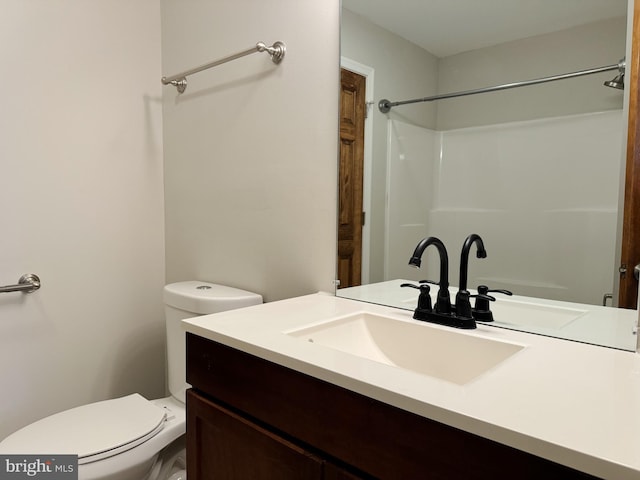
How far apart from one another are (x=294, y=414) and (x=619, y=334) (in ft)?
2.22

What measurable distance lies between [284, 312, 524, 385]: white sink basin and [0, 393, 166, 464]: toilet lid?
668 mm

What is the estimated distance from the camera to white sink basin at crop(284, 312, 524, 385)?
90 centimetres

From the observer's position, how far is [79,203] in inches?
67.6

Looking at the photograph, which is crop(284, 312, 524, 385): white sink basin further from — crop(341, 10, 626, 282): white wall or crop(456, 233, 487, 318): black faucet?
crop(341, 10, 626, 282): white wall

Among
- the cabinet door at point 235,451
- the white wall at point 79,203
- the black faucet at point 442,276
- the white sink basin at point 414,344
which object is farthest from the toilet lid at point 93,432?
the black faucet at point 442,276

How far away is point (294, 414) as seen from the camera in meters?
0.80

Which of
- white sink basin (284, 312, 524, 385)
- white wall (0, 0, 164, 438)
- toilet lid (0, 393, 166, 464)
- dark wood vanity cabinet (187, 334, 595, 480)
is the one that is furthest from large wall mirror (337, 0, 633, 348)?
white wall (0, 0, 164, 438)

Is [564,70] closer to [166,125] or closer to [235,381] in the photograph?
[235,381]

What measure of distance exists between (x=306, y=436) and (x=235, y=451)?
23cm

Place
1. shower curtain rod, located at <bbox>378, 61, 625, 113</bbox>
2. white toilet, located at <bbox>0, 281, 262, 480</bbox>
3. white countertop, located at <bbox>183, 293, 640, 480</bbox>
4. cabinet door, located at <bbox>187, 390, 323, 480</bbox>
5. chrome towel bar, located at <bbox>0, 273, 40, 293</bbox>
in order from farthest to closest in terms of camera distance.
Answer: chrome towel bar, located at <bbox>0, 273, 40, 293</bbox>, white toilet, located at <bbox>0, 281, 262, 480</bbox>, shower curtain rod, located at <bbox>378, 61, 625, 113</bbox>, cabinet door, located at <bbox>187, 390, 323, 480</bbox>, white countertop, located at <bbox>183, 293, 640, 480</bbox>

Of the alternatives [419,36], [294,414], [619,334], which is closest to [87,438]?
[294,414]

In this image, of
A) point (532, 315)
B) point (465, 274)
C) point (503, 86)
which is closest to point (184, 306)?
point (465, 274)

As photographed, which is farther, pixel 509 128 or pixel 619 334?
pixel 509 128

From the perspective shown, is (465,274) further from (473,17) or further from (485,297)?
(473,17)
